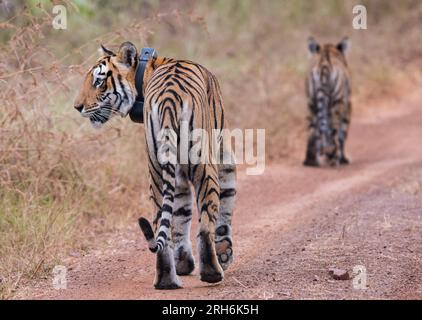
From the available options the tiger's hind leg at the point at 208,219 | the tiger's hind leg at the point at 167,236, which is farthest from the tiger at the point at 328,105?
the tiger's hind leg at the point at 167,236

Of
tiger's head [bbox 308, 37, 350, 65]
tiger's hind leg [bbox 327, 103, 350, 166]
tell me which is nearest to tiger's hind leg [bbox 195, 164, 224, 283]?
tiger's hind leg [bbox 327, 103, 350, 166]

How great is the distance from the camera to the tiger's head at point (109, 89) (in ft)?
20.9

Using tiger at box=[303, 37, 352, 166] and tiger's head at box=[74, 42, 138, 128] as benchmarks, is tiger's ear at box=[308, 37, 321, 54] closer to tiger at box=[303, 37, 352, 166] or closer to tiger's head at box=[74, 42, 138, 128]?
tiger at box=[303, 37, 352, 166]

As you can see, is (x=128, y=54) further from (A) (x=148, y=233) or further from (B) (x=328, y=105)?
(B) (x=328, y=105)

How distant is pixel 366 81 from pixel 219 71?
10.5ft

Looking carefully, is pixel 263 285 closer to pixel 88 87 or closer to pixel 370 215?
pixel 88 87

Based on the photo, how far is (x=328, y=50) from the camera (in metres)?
11.9

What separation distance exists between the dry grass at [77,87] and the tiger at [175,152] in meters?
0.99

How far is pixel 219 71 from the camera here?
13.9 m

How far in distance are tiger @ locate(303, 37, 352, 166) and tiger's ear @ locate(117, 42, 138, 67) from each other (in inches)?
214

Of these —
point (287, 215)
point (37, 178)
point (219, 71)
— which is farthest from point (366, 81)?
point (37, 178)

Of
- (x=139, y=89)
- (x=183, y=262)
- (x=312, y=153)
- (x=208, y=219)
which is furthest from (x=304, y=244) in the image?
(x=312, y=153)

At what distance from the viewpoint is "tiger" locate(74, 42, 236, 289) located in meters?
5.68

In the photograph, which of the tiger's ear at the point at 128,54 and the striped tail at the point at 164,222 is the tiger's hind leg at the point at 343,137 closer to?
the tiger's ear at the point at 128,54
